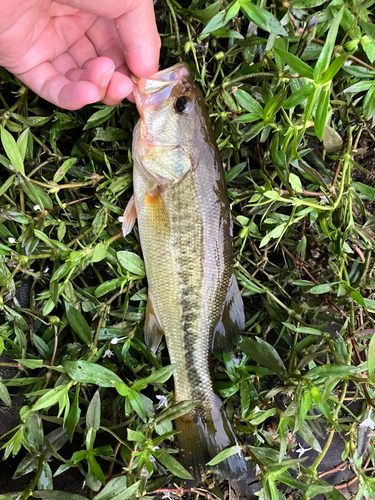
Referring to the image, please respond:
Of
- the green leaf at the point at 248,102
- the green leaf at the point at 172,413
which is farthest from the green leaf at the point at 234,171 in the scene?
the green leaf at the point at 172,413

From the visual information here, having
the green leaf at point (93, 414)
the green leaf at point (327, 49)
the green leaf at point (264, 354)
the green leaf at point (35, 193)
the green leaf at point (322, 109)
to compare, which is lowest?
the green leaf at point (264, 354)

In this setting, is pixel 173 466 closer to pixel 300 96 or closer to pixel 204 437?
pixel 204 437

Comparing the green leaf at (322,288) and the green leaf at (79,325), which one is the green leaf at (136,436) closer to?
the green leaf at (79,325)

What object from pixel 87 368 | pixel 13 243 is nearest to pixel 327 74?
pixel 87 368

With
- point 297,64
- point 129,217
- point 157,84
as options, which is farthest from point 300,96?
point 129,217

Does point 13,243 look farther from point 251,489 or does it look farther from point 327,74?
point 251,489

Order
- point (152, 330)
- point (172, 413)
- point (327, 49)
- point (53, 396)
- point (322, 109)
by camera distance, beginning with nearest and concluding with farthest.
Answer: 1. point (327, 49)
2. point (322, 109)
3. point (53, 396)
4. point (172, 413)
5. point (152, 330)
